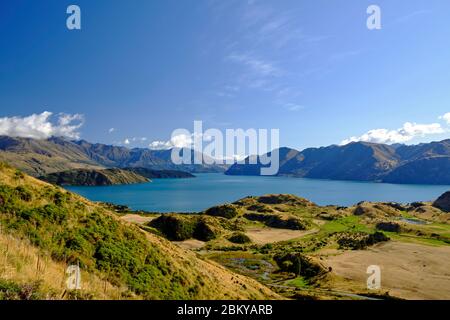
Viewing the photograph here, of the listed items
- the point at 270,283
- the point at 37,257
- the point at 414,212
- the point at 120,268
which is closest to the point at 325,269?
the point at 270,283

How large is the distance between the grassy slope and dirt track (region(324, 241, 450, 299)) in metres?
45.8

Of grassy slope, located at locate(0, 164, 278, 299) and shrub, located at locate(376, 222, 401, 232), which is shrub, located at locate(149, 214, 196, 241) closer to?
grassy slope, located at locate(0, 164, 278, 299)

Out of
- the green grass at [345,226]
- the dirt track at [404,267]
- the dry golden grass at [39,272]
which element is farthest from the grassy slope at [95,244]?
the green grass at [345,226]

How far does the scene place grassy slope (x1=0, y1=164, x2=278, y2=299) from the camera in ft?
77.3

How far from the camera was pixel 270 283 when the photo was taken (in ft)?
228

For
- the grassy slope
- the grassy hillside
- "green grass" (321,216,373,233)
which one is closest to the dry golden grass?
the grassy slope

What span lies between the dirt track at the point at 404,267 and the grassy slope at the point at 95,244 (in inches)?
1804

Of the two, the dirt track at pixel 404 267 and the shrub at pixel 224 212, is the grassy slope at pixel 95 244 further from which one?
the shrub at pixel 224 212

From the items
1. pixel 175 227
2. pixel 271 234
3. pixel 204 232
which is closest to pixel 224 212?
pixel 271 234

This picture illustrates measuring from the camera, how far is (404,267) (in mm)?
81188

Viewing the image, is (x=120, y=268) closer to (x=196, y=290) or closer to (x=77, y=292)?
(x=196, y=290)
